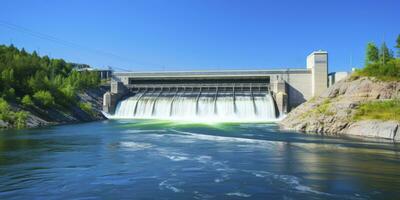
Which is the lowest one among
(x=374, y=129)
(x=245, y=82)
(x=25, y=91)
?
(x=374, y=129)

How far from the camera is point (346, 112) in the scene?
46312 mm

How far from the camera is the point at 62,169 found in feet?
74.9

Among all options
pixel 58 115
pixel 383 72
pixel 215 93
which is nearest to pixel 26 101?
pixel 58 115

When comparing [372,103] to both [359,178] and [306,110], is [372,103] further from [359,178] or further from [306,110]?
[359,178]

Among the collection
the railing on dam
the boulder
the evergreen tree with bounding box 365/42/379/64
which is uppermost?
the evergreen tree with bounding box 365/42/379/64

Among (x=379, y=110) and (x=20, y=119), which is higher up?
(x=379, y=110)

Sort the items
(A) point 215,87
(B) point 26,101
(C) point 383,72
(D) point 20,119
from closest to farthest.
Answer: (C) point 383,72 < (D) point 20,119 < (B) point 26,101 < (A) point 215,87

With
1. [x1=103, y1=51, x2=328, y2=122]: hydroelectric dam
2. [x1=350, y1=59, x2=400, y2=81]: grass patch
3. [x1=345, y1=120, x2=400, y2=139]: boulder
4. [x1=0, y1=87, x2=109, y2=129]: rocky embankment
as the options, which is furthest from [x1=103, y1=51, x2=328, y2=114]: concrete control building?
[x1=345, y1=120, x2=400, y2=139]: boulder

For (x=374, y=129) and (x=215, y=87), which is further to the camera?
(x=215, y=87)

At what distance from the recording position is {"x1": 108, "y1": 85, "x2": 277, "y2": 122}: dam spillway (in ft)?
234

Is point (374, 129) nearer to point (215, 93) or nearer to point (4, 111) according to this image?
point (215, 93)

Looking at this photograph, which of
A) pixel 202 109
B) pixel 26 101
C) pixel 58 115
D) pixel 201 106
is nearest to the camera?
pixel 26 101

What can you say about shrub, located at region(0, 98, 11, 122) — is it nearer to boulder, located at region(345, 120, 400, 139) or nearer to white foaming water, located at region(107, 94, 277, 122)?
white foaming water, located at region(107, 94, 277, 122)

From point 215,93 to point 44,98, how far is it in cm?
2855
